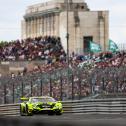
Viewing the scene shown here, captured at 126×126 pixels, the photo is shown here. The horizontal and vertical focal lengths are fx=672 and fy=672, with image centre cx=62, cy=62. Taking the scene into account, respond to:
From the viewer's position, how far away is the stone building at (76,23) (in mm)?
72000

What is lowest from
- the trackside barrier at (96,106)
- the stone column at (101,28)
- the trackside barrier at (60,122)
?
the trackside barrier at (96,106)

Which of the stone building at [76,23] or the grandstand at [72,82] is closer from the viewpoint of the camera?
the grandstand at [72,82]

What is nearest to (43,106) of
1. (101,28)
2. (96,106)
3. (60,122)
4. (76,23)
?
(96,106)

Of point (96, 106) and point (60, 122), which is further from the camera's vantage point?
point (96, 106)

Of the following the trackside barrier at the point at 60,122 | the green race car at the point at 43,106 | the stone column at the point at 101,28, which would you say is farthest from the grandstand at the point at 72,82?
the stone column at the point at 101,28

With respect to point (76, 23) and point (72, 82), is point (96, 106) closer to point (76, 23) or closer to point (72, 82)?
point (72, 82)

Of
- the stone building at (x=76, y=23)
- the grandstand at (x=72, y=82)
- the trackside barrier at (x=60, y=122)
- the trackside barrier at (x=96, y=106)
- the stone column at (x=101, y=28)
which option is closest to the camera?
the trackside barrier at (x=60, y=122)

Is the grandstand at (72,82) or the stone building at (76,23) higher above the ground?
the stone building at (76,23)

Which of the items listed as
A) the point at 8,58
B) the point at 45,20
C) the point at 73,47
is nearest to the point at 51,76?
the point at 8,58

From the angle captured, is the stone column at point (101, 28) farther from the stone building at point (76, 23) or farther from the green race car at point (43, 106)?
the green race car at point (43, 106)

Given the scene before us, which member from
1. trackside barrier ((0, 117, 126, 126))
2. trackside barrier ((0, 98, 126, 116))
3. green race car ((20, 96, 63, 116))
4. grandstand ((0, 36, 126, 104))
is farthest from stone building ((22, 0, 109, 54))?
trackside barrier ((0, 117, 126, 126))

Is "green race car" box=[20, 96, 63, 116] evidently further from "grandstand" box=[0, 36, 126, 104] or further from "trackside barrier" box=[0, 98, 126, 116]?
"trackside barrier" box=[0, 98, 126, 116]

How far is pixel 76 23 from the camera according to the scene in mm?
72062

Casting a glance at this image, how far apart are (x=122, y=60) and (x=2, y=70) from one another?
94.5 ft
